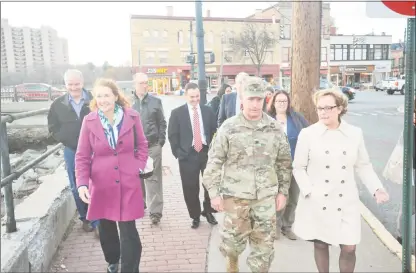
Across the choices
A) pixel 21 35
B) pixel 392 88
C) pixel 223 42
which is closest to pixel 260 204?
pixel 21 35

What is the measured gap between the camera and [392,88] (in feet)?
119

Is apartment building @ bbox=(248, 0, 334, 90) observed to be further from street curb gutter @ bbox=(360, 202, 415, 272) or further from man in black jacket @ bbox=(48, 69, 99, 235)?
man in black jacket @ bbox=(48, 69, 99, 235)

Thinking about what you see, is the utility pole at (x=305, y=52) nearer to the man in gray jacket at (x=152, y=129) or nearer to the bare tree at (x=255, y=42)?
the man in gray jacket at (x=152, y=129)

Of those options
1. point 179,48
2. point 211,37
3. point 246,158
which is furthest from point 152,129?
point 211,37

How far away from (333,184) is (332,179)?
1.5 inches

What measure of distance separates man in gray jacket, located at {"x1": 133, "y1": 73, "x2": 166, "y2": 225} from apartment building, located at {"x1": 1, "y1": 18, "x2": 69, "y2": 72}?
0.96 m

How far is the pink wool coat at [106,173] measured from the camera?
3.29 metres

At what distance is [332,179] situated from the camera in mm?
3025

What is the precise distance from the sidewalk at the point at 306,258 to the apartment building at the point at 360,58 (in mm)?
56475

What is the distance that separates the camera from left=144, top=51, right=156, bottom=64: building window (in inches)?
1932

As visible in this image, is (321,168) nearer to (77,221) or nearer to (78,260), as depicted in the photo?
(78,260)

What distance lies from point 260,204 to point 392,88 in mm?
37355

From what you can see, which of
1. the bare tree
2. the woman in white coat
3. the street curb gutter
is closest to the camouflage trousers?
the woman in white coat

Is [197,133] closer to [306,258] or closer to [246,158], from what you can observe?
[246,158]
